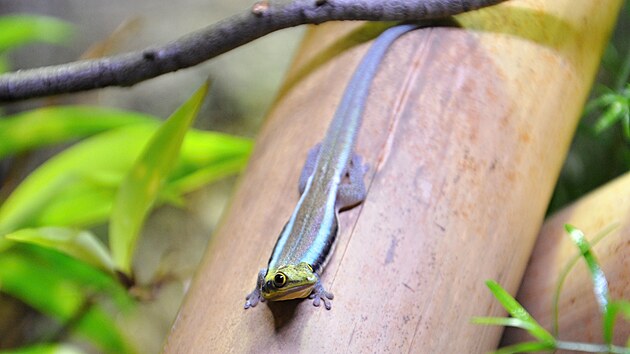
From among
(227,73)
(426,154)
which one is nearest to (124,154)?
(426,154)

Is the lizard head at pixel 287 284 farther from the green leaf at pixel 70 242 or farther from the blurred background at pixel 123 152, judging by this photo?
the green leaf at pixel 70 242

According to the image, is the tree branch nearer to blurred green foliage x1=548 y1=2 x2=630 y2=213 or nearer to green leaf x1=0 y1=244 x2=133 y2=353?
green leaf x1=0 y1=244 x2=133 y2=353

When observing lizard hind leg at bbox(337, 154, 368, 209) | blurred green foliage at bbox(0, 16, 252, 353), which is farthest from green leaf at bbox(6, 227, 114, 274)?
lizard hind leg at bbox(337, 154, 368, 209)

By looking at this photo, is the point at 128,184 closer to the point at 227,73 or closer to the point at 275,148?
the point at 275,148

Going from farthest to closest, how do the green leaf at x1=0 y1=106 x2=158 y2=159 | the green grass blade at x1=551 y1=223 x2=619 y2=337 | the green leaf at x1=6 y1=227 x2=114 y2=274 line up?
the green leaf at x1=0 y1=106 x2=158 y2=159
the green leaf at x1=6 y1=227 x2=114 y2=274
the green grass blade at x1=551 y1=223 x2=619 y2=337

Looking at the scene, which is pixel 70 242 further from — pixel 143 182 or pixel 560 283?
pixel 560 283

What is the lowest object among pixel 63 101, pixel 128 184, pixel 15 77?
pixel 63 101

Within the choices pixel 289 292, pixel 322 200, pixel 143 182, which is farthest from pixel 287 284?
pixel 143 182

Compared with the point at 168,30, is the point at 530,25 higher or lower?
higher
